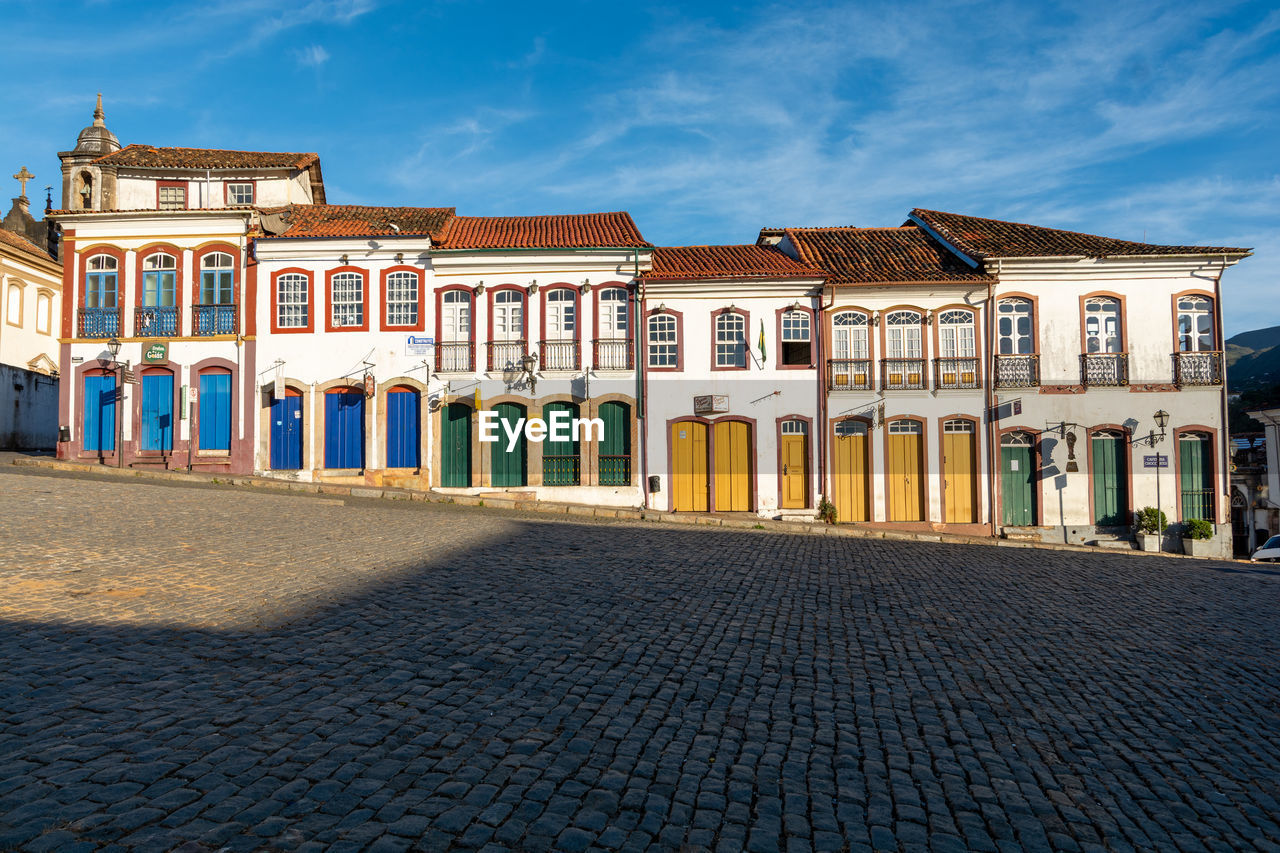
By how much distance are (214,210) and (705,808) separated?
72.4 ft

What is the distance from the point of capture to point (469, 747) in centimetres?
448

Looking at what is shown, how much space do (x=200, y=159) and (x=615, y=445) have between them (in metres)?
15.8

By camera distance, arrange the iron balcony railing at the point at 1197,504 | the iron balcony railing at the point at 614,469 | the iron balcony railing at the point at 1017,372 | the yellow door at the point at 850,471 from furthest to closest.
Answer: the iron balcony railing at the point at 614,469
the iron balcony railing at the point at 1017,372
the yellow door at the point at 850,471
the iron balcony railing at the point at 1197,504

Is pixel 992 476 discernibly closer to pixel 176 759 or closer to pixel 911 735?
pixel 911 735

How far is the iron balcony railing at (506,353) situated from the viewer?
2112 cm

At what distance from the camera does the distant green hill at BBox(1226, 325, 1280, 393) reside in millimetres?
91250

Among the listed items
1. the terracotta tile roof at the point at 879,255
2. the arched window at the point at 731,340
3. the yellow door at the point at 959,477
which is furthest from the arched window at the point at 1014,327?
the arched window at the point at 731,340

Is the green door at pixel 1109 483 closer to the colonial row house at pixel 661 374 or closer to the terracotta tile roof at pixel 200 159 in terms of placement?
the colonial row house at pixel 661 374

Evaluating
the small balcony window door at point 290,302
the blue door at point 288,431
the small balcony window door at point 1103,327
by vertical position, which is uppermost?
the small balcony window door at point 290,302

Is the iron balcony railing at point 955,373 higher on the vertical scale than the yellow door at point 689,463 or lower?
higher

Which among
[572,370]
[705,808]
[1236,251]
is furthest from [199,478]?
[1236,251]

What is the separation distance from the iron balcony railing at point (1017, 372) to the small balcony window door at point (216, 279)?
20.9 m

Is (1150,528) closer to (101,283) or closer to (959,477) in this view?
(959,477)

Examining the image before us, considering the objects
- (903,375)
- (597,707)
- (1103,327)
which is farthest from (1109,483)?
(597,707)
